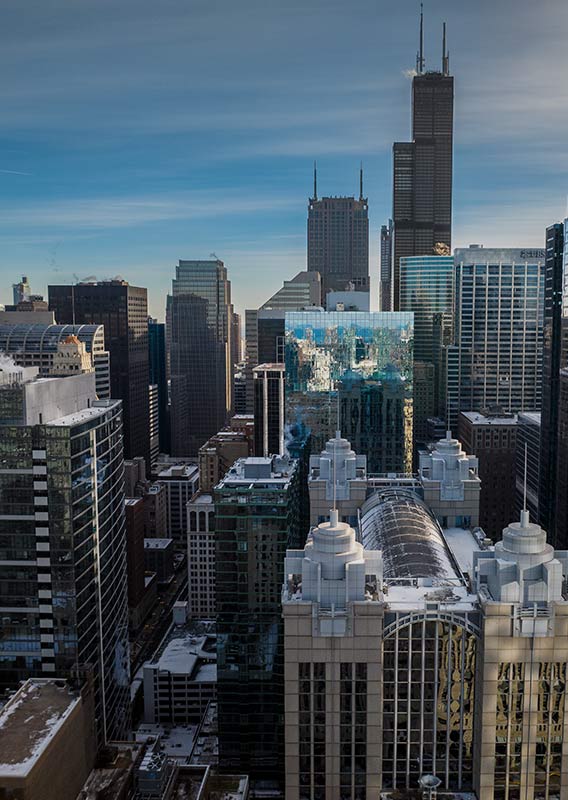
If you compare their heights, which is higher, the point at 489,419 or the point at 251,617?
the point at 489,419

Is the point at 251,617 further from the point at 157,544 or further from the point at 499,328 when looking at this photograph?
the point at 499,328

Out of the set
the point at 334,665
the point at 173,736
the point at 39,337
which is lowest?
the point at 173,736

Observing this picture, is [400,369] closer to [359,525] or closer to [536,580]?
[359,525]

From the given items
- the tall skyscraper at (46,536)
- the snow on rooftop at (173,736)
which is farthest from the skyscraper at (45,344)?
the tall skyscraper at (46,536)

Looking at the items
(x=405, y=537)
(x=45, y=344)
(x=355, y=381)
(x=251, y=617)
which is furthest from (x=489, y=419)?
(x=405, y=537)

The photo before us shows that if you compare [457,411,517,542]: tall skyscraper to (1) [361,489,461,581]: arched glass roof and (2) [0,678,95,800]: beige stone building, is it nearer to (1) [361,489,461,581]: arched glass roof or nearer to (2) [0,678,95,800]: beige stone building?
(1) [361,489,461,581]: arched glass roof

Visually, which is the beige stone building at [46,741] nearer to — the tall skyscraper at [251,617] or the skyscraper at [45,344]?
the tall skyscraper at [251,617]
